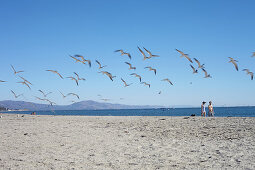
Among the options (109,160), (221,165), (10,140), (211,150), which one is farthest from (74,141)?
(221,165)

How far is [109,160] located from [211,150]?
11.2 feet

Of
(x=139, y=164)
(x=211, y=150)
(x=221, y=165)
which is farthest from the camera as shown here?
(x=211, y=150)

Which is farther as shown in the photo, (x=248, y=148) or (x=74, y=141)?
(x=74, y=141)

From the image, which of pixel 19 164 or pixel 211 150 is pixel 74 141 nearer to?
pixel 19 164

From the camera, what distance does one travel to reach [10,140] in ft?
34.4

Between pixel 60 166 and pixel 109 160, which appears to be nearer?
pixel 60 166

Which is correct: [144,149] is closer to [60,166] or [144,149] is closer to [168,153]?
[168,153]

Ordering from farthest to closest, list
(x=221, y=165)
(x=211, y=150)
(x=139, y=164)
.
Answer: (x=211, y=150) → (x=139, y=164) → (x=221, y=165)

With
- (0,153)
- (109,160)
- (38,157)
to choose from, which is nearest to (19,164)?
(38,157)

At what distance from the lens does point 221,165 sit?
6.46 meters

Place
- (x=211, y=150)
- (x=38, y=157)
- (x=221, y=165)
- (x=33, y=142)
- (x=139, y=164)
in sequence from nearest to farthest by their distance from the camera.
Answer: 1. (x=221, y=165)
2. (x=139, y=164)
3. (x=38, y=157)
4. (x=211, y=150)
5. (x=33, y=142)

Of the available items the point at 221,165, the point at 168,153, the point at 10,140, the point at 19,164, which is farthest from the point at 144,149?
the point at 10,140

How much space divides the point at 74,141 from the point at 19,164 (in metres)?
3.73

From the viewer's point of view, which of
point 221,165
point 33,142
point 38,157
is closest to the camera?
point 221,165
